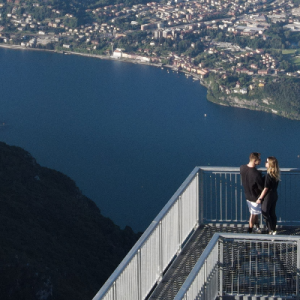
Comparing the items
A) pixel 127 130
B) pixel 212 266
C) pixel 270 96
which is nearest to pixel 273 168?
pixel 212 266

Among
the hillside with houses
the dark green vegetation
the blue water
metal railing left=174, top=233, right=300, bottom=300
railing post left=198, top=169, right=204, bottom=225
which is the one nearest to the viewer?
metal railing left=174, top=233, right=300, bottom=300

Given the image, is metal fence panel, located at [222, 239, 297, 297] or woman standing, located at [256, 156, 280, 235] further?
woman standing, located at [256, 156, 280, 235]

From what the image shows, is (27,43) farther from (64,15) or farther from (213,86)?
(213,86)

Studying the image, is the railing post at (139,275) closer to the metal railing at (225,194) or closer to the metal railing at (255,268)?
the metal railing at (255,268)

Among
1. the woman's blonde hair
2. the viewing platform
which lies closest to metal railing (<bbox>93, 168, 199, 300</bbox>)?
the viewing platform

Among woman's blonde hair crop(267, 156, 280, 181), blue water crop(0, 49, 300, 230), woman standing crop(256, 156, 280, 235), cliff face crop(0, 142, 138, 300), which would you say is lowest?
blue water crop(0, 49, 300, 230)

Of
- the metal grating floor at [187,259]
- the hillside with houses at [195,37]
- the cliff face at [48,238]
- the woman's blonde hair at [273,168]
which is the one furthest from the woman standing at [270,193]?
the hillside with houses at [195,37]

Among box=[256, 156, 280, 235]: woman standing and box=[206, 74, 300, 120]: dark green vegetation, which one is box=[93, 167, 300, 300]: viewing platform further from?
box=[206, 74, 300, 120]: dark green vegetation
